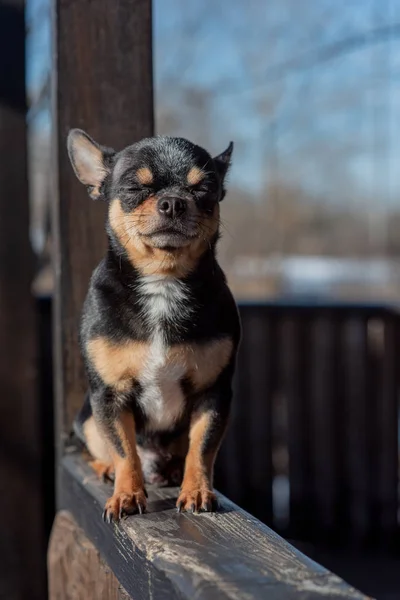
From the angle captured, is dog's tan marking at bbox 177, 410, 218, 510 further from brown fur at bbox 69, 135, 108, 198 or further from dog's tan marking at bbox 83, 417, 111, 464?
brown fur at bbox 69, 135, 108, 198

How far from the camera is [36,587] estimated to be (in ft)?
10.6

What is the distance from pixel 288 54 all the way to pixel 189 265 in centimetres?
505

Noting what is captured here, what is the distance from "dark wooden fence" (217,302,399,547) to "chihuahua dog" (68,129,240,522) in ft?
9.74

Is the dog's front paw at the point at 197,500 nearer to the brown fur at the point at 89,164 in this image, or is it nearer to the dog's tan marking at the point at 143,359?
the dog's tan marking at the point at 143,359

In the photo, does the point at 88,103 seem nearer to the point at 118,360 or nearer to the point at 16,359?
the point at 118,360

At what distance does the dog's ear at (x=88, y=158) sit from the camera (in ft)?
5.70

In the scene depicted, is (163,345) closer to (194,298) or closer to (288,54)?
(194,298)

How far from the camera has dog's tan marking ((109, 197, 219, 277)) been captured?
1.63 metres

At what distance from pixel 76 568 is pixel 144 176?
983 mm

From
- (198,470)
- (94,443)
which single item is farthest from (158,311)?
(94,443)

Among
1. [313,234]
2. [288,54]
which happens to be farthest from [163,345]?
[313,234]

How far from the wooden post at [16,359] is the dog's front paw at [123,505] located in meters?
1.73

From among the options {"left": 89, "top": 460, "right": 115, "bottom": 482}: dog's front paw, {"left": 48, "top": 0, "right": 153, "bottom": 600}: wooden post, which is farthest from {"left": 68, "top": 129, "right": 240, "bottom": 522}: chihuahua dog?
{"left": 48, "top": 0, "right": 153, "bottom": 600}: wooden post

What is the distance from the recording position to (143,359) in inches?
64.9
